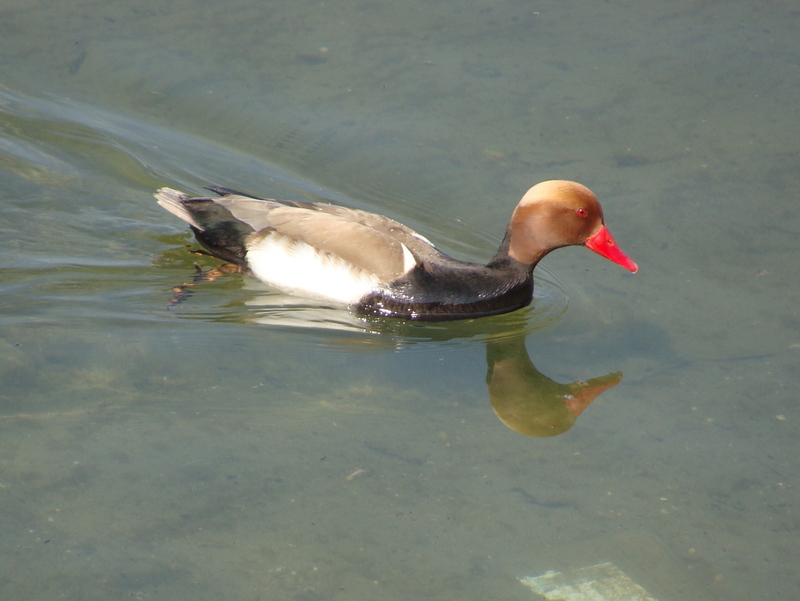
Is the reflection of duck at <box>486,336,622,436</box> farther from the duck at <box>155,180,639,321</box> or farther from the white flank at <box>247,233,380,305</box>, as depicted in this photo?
the white flank at <box>247,233,380,305</box>

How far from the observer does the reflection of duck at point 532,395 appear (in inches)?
212

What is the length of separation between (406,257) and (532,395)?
4.42 ft

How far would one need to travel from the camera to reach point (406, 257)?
635cm

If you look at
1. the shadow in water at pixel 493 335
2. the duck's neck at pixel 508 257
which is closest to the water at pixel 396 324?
the shadow in water at pixel 493 335

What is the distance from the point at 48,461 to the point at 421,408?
203 cm

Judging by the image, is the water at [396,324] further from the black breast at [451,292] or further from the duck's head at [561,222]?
the duck's head at [561,222]

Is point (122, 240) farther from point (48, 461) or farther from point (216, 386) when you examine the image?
point (48, 461)

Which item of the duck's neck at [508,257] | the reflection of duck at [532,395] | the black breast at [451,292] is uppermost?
the duck's neck at [508,257]

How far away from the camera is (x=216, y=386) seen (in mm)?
5383

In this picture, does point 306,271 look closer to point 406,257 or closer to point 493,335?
point 406,257

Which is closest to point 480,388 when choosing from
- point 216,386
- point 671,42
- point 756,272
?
point 216,386

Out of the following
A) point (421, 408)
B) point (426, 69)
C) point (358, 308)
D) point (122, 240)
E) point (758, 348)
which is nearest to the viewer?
point (421, 408)

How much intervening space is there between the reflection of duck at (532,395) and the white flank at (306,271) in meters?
1.05

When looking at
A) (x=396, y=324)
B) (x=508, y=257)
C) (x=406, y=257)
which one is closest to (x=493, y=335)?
(x=508, y=257)
